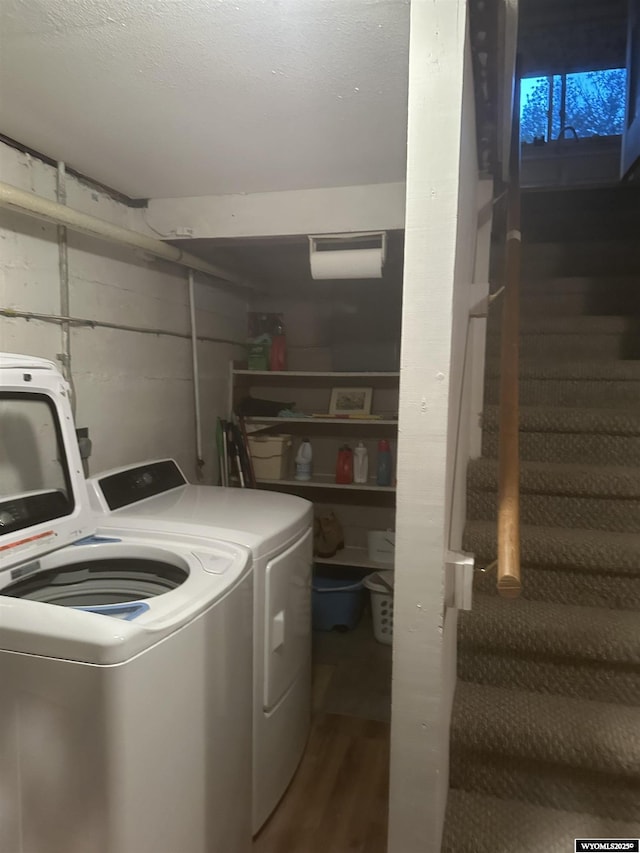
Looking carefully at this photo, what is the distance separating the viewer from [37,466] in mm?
1847

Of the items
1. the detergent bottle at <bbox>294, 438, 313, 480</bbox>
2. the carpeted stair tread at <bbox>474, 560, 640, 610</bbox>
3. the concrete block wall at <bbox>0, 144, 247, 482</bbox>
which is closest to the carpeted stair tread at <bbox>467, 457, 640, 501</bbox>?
the carpeted stair tread at <bbox>474, 560, 640, 610</bbox>

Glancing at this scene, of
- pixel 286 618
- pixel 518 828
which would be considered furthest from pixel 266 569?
pixel 518 828

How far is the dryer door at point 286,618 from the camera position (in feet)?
5.84

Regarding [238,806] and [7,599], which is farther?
[238,806]

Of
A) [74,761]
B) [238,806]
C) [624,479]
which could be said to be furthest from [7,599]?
[624,479]

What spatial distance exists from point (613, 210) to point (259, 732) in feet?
11.6

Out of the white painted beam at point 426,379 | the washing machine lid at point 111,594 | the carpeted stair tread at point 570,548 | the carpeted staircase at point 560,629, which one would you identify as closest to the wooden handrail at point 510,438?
the white painted beam at point 426,379

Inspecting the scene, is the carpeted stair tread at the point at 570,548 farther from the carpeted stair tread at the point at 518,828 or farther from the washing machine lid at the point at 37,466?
the washing machine lid at the point at 37,466

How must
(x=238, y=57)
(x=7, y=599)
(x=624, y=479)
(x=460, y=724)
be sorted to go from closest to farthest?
(x=7, y=599) < (x=238, y=57) < (x=460, y=724) < (x=624, y=479)

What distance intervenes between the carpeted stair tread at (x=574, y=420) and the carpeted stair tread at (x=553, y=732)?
3.10ft

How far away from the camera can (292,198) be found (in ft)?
7.55

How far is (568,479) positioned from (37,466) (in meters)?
1.81

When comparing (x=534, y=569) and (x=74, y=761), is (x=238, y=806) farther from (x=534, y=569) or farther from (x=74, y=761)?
(x=534, y=569)

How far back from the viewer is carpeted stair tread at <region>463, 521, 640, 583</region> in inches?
68.2
